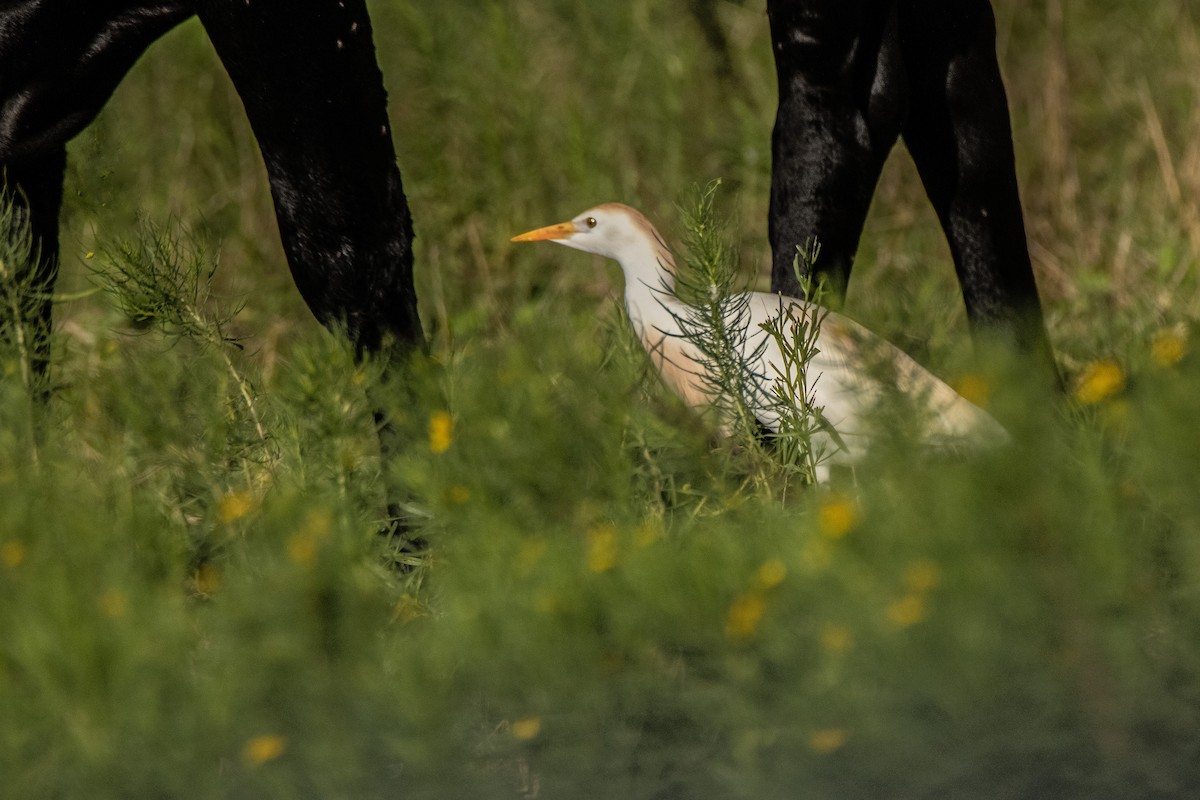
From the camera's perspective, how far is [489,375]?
2988 mm

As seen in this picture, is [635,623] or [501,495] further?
[501,495]

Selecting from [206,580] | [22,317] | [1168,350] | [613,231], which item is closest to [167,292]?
[22,317]

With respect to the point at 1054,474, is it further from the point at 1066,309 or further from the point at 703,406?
the point at 1066,309

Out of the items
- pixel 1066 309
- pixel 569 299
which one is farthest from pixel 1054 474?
pixel 569 299

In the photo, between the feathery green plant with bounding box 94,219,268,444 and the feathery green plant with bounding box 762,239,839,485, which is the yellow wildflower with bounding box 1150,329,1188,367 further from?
the feathery green plant with bounding box 94,219,268,444

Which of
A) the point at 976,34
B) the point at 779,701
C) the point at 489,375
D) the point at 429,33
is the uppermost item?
the point at 429,33

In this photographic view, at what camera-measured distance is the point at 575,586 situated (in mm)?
2135

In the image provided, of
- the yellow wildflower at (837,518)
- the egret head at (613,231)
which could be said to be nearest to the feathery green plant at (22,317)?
the egret head at (613,231)

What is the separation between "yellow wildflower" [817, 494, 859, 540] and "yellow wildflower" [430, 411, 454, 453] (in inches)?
33.1

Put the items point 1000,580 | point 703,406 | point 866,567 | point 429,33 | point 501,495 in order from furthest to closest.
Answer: point 429,33 → point 703,406 → point 501,495 → point 866,567 → point 1000,580

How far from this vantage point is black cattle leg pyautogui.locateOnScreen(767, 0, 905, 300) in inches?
118

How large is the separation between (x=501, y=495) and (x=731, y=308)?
21.4 inches

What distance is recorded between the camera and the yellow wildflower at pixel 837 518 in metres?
2.06

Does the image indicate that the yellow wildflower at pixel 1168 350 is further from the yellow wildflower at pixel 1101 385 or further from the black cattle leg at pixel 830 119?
the black cattle leg at pixel 830 119
